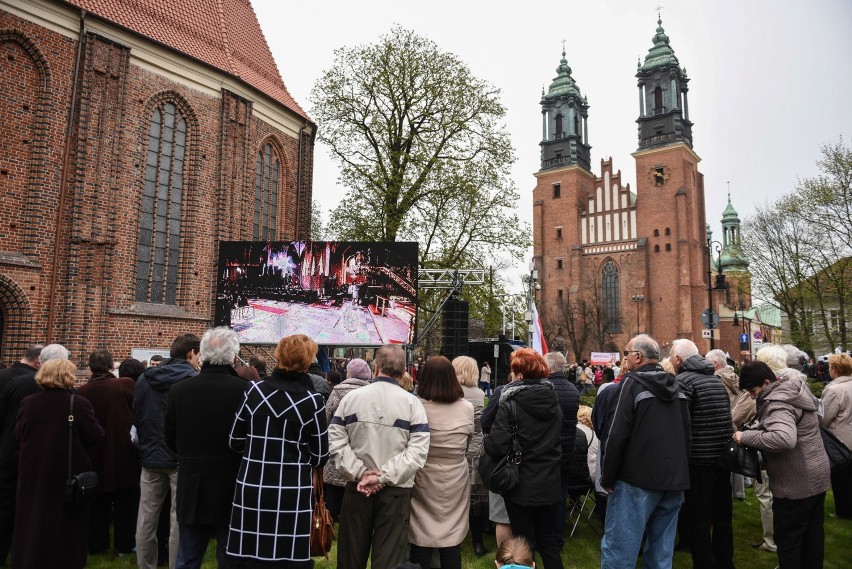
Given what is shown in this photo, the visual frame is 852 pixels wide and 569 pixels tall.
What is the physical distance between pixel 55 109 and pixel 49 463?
11748 millimetres

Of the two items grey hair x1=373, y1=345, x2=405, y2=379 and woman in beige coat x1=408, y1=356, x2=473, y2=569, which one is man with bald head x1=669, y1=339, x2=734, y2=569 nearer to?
woman in beige coat x1=408, y1=356, x2=473, y2=569

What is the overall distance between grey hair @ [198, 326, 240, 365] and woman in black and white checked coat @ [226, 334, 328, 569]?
0.30 metres

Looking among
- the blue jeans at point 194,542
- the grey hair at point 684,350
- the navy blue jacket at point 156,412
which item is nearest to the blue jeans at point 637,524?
the grey hair at point 684,350

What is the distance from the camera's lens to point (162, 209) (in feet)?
49.1

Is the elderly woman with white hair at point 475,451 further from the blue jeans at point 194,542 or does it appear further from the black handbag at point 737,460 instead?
the blue jeans at point 194,542

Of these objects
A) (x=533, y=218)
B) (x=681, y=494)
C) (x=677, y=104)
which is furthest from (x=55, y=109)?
(x=677, y=104)

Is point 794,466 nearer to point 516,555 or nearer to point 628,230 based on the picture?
point 516,555

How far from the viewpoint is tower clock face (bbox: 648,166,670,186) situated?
47625mm

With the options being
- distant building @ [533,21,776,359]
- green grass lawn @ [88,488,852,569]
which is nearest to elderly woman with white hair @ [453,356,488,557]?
green grass lawn @ [88,488,852,569]

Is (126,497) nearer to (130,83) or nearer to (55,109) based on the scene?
(55,109)

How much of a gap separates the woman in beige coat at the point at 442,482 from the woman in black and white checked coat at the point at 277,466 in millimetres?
818

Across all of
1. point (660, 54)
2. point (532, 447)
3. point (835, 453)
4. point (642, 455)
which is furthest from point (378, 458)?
point (660, 54)

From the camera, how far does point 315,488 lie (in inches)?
177

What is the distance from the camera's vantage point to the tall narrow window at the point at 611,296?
48.1m
